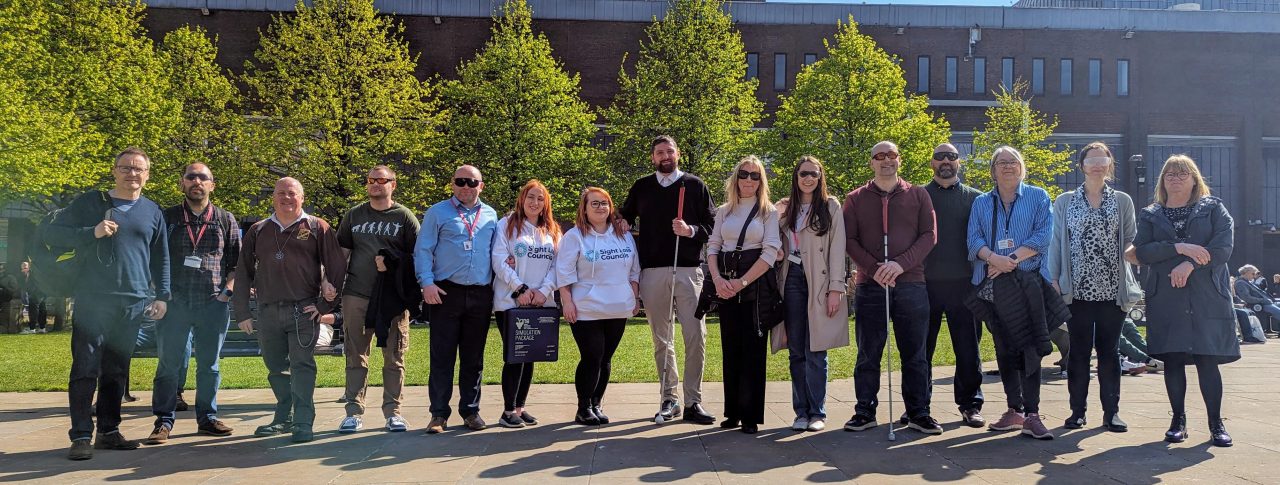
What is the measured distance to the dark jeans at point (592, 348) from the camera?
24.9ft

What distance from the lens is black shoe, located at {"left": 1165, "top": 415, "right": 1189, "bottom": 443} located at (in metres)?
6.61

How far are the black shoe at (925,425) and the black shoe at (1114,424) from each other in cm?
121

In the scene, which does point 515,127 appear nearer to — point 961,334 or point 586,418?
point 586,418

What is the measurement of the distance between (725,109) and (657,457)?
2854cm

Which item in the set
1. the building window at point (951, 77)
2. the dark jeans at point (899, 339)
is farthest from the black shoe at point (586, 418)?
the building window at point (951, 77)

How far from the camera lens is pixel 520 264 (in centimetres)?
753

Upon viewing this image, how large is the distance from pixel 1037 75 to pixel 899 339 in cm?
4742

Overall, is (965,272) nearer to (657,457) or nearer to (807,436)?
(807,436)

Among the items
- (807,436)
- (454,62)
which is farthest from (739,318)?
(454,62)

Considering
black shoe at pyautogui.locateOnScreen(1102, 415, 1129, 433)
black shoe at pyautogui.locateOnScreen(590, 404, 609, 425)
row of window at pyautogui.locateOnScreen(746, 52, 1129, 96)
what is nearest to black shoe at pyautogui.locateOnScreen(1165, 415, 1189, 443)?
black shoe at pyautogui.locateOnScreen(1102, 415, 1129, 433)

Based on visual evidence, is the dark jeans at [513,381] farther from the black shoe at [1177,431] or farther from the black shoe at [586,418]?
the black shoe at [1177,431]

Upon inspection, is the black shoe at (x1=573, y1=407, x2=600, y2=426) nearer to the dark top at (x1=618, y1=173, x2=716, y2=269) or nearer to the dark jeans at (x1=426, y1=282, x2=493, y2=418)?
the dark jeans at (x1=426, y1=282, x2=493, y2=418)

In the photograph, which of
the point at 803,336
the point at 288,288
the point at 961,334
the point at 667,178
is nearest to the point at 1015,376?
the point at 961,334

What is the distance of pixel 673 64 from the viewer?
113 ft
